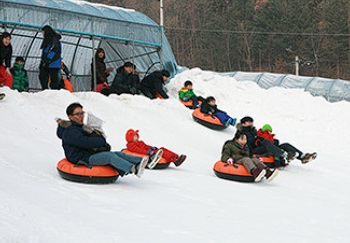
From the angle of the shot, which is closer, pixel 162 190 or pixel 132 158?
pixel 132 158

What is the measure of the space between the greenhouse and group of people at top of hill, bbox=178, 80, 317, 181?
3.94 m

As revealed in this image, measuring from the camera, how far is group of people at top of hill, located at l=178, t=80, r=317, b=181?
8820mm

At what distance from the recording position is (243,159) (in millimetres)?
8938

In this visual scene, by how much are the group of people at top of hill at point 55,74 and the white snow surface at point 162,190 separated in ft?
2.04

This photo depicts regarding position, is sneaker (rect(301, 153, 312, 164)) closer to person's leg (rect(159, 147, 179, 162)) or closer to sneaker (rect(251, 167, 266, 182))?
sneaker (rect(251, 167, 266, 182))

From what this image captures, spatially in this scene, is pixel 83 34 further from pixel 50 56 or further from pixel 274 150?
pixel 274 150

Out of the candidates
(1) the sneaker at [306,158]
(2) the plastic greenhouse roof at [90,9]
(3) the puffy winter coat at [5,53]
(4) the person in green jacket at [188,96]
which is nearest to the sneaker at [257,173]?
(1) the sneaker at [306,158]

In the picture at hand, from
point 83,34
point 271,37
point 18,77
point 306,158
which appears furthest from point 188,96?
point 271,37

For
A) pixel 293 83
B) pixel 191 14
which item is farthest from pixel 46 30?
pixel 191 14

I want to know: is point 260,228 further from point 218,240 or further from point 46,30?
point 46,30

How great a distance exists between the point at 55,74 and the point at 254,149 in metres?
4.71

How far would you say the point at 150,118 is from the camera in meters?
12.4

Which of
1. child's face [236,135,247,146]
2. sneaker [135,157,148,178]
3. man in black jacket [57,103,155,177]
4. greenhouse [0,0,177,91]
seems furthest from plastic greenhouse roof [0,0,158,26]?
sneaker [135,157,148,178]

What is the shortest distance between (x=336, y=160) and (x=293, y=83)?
1151 cm
